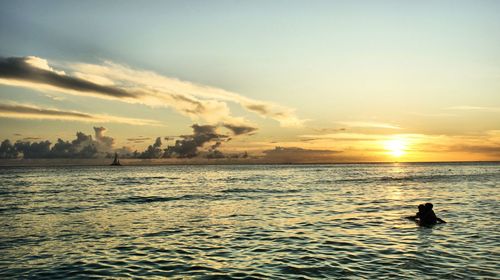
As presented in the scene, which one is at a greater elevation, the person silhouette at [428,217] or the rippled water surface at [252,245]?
the person silhouette at [428,217]

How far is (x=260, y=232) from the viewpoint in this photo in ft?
69.1

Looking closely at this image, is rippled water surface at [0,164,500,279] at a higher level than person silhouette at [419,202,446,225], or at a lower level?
lower

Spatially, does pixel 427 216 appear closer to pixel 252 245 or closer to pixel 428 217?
pixel 428 217

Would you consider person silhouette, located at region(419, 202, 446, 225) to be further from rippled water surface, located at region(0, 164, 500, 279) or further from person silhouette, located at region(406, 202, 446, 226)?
rippled water surface, located at region(0, 164, 500, 279)

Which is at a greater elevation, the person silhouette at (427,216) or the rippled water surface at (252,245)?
the person silhouette at (427,216)

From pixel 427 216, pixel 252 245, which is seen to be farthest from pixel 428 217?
pixel 252 245

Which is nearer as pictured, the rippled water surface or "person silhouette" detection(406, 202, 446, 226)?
the rippled water surface

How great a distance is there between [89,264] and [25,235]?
949 centimetres


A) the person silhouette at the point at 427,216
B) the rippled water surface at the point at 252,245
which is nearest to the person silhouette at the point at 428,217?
the person silhouette at the point at 427,216

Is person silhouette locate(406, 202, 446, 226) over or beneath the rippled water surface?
over

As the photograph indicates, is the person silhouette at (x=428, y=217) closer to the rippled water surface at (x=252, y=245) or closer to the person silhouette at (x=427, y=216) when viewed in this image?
the person silhouette at (x=427, y=216)

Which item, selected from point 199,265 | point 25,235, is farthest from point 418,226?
point 25,235

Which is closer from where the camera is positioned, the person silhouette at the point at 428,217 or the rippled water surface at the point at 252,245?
the rippled water surface at the point at 252,245

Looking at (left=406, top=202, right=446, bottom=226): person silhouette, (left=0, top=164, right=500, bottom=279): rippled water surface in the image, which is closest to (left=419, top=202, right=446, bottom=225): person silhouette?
(left=406, top=202, right=446, bottom=226): person silhouette
